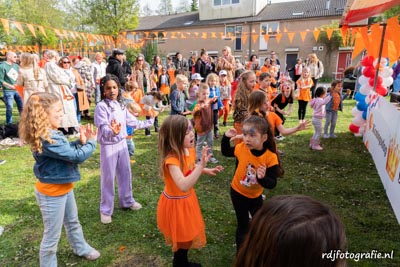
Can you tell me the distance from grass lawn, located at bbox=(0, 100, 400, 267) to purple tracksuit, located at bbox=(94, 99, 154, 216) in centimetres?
41

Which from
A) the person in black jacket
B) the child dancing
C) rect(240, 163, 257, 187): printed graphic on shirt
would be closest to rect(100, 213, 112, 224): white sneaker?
the child dancing

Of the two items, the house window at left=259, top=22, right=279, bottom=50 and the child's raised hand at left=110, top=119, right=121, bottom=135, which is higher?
the house window at left=259, top=22, right=279, bottom=50

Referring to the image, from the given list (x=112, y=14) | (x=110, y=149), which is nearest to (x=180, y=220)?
(x=110, y=149)

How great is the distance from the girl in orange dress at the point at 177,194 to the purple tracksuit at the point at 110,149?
1.10 m

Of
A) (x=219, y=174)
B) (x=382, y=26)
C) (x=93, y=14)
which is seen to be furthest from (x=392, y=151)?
(x=93, y=14)

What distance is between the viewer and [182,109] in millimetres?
6535

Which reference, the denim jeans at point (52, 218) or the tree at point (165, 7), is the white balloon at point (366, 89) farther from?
the tree at point (165, 7)

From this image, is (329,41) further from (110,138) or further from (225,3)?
(110,138)

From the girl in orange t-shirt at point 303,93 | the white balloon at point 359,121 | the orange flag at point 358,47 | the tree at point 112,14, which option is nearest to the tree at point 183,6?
the tree at point 112,14

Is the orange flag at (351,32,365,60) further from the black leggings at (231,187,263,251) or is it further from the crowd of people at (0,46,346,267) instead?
the black leggings at (231,187,263,251)

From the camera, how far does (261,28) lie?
29141mm

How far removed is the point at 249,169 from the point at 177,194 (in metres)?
0.70

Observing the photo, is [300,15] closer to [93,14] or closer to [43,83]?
[93,14]

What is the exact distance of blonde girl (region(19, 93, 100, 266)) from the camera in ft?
7.18
